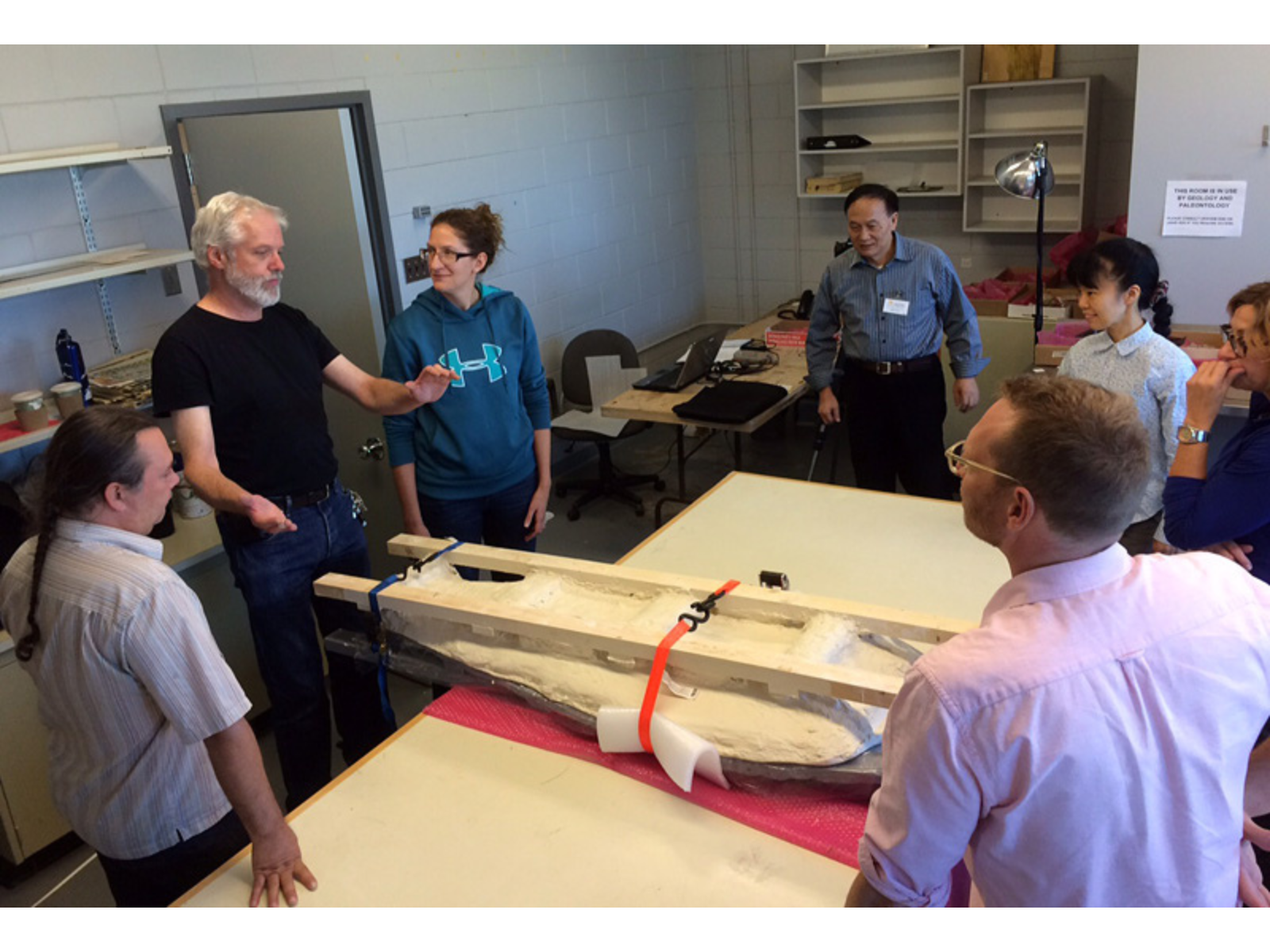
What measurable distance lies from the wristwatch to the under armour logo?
1.67 m

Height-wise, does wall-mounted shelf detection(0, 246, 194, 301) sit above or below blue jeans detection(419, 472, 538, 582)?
above

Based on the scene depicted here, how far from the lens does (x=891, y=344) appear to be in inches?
144

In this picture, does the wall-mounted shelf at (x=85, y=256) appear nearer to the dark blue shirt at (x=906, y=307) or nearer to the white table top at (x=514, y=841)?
the white table top at (x=514, y=841)

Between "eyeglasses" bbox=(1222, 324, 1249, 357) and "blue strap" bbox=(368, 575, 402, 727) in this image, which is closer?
"eyeglasses" bbox=(1222, 324, 1249, 357)

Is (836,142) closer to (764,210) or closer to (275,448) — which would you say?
(764,210)

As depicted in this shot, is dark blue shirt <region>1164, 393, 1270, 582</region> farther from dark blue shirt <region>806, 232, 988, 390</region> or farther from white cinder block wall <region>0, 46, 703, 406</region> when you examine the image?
white cinder block wall <region>0, 46, 703, 406</region>

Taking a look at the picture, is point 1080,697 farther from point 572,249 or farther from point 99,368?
point 572,249

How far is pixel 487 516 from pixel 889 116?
13.0 ft

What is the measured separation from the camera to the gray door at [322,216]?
325cm

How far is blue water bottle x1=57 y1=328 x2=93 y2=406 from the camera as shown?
304cm

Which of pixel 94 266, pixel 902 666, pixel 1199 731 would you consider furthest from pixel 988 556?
pixel 94 266

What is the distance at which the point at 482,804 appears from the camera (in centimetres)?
166

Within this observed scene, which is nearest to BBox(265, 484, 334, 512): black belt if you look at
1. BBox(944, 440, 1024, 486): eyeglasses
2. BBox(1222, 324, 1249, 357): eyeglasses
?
BBox(944, 440, 1024, 486): eyeglasses

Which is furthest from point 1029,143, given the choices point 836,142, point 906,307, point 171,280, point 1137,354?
point 171,280
